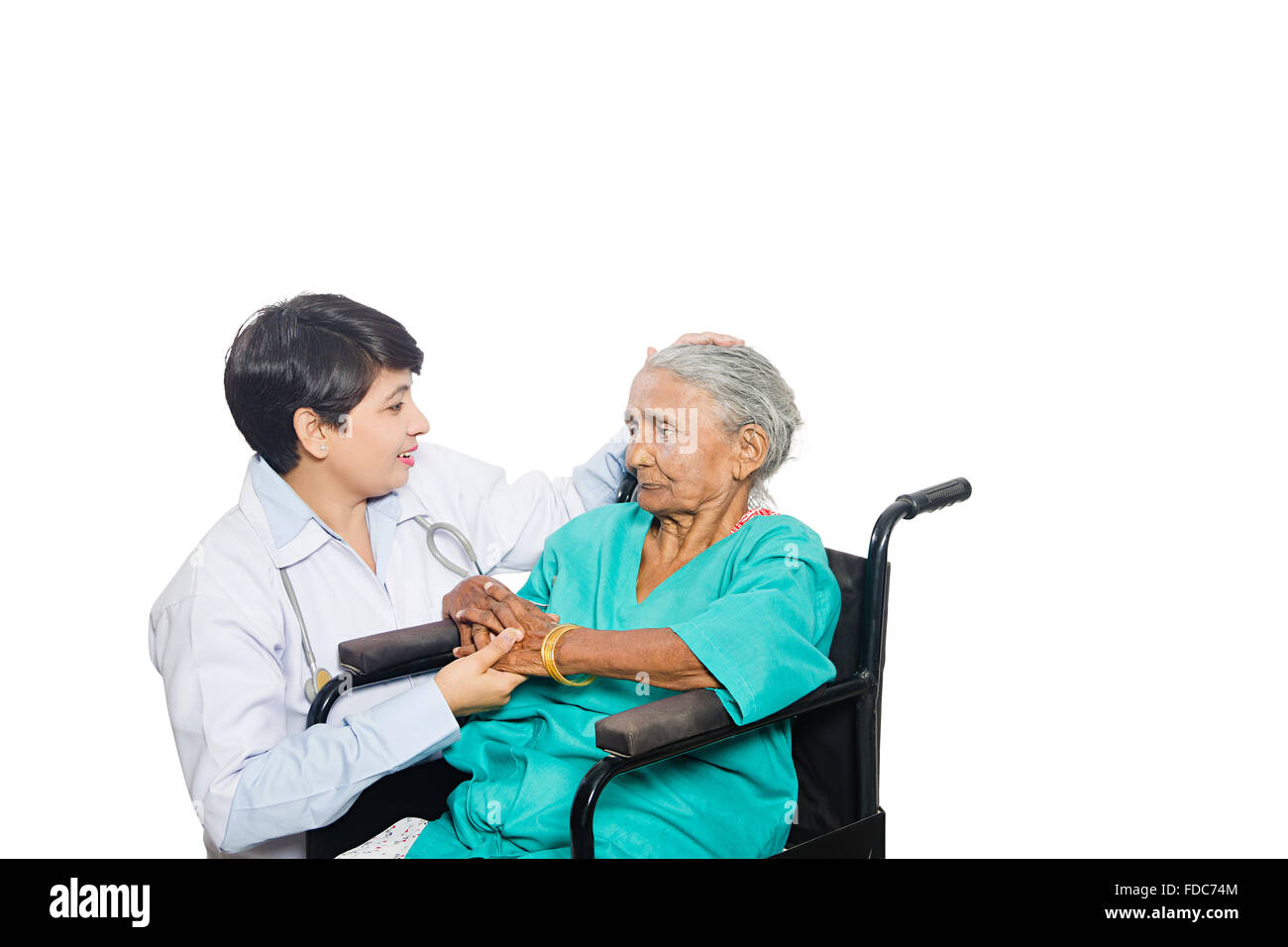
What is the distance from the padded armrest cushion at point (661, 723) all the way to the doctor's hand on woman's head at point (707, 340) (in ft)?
2.65

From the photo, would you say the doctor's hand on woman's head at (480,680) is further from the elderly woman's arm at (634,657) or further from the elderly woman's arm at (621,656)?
the elderly woman's arm at (634,657)

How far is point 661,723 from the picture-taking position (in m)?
2.56

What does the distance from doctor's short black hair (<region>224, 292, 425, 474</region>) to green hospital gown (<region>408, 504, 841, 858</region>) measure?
61cm

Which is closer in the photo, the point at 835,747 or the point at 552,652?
the point at 552,652

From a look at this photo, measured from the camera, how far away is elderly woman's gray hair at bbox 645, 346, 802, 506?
296cm

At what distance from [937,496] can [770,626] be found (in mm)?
611

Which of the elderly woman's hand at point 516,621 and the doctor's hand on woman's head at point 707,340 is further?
the doctor's hand on woman's head at point 707,340

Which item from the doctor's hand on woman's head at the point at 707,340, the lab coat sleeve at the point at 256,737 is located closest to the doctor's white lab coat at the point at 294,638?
the lab coat sleeve at the point at 256,737

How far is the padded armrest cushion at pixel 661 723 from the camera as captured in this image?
2.52 metres

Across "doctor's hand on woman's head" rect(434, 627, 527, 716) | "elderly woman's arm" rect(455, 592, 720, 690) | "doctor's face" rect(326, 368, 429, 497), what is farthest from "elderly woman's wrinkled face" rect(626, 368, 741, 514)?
"doctor's face" rect(326, 368, 429, 497)

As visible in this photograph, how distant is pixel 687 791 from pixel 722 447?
0.73 m

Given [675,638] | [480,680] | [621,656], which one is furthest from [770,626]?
[480,680]

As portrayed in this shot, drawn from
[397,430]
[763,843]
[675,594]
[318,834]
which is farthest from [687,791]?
[397,430]

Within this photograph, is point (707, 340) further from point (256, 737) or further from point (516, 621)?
point (256, 737)
